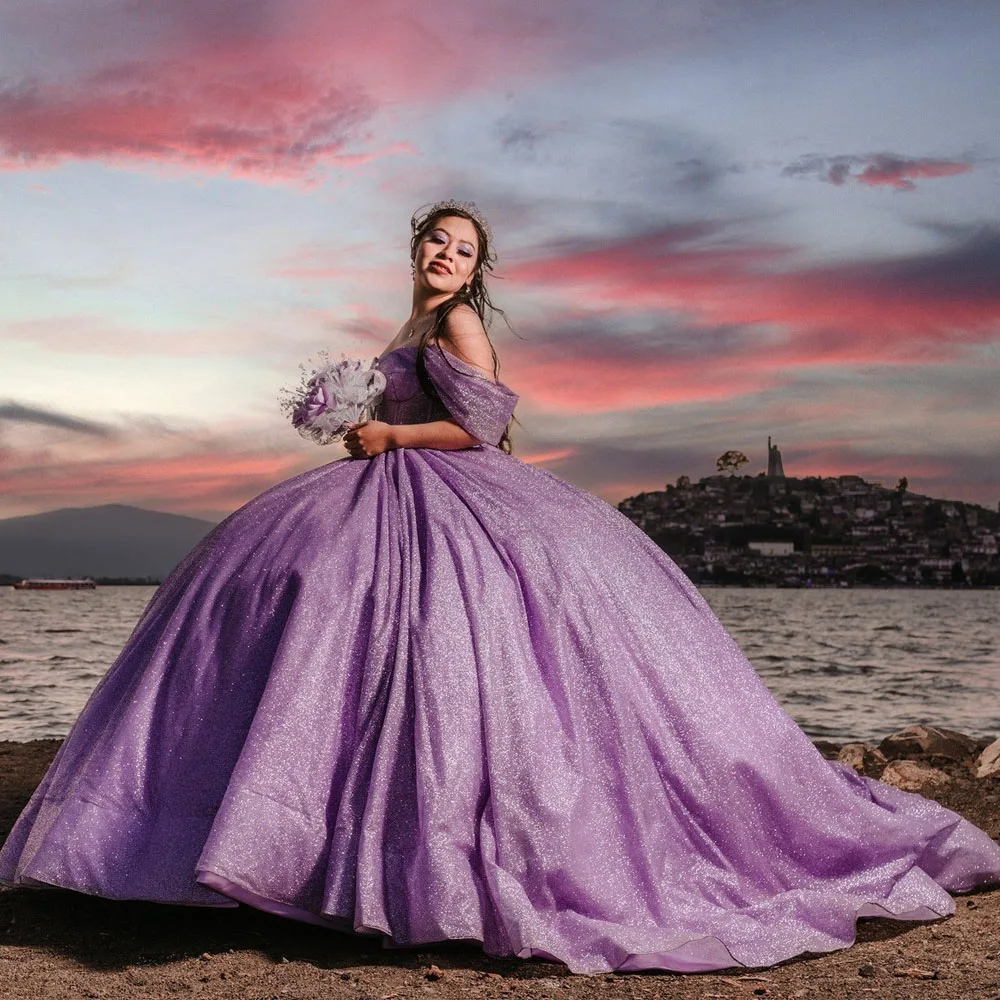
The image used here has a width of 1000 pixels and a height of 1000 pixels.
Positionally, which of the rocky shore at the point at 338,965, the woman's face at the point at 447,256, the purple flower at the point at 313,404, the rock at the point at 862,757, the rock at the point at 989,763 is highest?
the woman's face at the point at 447,256

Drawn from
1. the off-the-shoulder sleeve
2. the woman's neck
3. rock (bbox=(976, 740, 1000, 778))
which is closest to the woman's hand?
the off-the-shoulder sleeve

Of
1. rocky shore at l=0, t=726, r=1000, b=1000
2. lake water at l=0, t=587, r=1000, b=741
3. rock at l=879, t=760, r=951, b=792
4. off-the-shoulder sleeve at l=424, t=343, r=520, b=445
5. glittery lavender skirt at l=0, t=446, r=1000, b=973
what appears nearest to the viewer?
rocky shore at l=0, t=726, r=1000, b=1000

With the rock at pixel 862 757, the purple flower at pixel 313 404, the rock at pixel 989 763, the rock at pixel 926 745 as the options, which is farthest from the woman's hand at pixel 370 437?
the rock at pixel 926 745

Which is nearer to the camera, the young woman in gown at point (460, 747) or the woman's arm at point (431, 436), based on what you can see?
the young woman in gown at point (460, 747)

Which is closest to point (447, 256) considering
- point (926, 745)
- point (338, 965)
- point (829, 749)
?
point (338, 965)

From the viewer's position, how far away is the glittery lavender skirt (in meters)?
3.86

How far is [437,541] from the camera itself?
171 inches

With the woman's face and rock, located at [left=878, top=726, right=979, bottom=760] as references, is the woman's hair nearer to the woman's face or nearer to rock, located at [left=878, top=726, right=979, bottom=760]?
the woman's face

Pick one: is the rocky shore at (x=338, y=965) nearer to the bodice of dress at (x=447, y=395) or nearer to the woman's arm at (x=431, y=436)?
the woman's arm at (x=431, y=436)

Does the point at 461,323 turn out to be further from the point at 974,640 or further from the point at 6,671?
the point at 974,640

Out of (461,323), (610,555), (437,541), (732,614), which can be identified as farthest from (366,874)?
(732,614)

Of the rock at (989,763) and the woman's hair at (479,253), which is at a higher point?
the woman's hair at (479,253)

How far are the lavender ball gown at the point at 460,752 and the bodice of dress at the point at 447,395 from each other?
0.01 meters

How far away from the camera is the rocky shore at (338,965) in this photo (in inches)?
147
